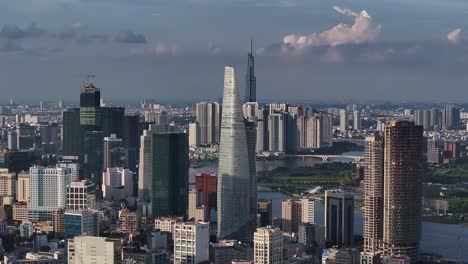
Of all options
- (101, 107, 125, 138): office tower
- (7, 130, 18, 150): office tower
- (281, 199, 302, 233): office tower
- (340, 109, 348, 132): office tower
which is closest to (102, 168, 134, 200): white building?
(101, 107, 125, 138): office tower

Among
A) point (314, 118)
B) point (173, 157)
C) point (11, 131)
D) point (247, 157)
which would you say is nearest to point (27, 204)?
point (173, 157)

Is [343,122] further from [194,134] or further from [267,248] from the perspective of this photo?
[267,248]

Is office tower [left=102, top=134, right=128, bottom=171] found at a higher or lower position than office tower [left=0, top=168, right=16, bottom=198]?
higher

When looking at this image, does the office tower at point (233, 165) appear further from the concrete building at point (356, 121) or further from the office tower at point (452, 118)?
the concrete building at point (356, 121)

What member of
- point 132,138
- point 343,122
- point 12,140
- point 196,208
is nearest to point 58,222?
point 196,208

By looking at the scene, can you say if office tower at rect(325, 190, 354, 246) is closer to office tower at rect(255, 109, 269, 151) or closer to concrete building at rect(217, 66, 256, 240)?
concrete building at rect(217, 66, 256, 240)

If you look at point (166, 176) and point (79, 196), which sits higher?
point (166, 176)
